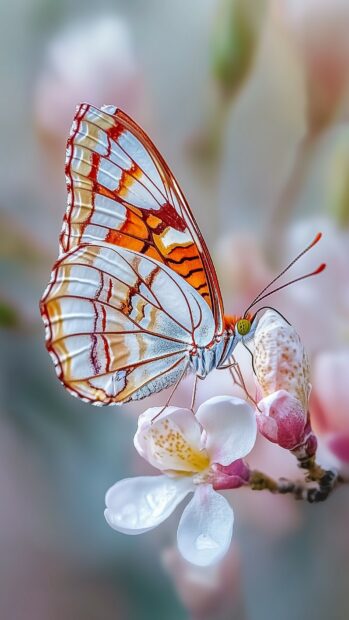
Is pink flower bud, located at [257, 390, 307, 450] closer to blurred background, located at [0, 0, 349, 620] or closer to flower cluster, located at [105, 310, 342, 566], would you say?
flower cluster, located at [105, 310, 342, 566]

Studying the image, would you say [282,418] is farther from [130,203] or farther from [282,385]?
[130,203]

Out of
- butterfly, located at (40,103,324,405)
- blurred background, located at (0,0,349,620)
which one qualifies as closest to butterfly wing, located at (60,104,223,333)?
butterfly, located at (40,103,324,405)

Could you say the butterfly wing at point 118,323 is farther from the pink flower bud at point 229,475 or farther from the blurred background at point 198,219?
the blurred background at point 198,219

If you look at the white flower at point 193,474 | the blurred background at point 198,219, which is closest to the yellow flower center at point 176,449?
the white flower at point 193,474

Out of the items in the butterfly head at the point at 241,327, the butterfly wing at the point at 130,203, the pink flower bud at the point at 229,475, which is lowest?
the pink flower bud at the point at 229,475

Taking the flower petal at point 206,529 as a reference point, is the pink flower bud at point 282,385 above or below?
above

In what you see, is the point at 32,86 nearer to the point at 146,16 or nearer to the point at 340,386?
the point at 146,16

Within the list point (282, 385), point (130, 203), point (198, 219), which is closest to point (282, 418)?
point (282, 385)
